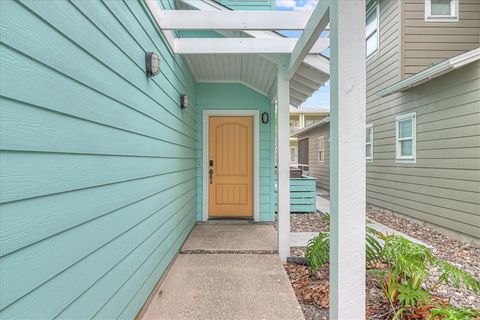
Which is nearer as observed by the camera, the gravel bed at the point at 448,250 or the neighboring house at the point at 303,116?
the gravel bed at the point at 448,250

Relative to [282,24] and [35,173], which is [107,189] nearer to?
[35,173]

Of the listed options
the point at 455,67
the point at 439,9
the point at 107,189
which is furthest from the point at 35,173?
the point at 439,9

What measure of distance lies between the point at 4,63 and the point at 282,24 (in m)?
2.33

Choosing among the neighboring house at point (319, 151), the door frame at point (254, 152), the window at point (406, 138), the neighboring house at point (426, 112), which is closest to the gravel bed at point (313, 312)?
the door frame at point (254, 152)

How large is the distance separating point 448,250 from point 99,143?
4706 mm

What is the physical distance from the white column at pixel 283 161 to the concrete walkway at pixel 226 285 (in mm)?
280

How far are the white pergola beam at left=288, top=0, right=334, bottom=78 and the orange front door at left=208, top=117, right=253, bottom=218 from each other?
2.33 m

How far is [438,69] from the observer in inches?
174

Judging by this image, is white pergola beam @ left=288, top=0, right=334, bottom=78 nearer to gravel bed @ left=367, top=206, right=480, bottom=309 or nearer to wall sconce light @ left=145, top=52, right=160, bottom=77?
wall sconce light @ left=145, top=52, right=160, bottom=77

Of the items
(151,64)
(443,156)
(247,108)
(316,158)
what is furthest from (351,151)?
(316,158)

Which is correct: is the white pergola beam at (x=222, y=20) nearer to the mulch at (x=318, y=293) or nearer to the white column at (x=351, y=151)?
the white column at (x=351, y=151)

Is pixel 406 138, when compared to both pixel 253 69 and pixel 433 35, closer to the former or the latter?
pixel 433 35

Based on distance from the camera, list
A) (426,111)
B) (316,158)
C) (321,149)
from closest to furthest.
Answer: (426,111)
(321,149)
(316,158)

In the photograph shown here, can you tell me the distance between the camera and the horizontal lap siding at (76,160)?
91 centimetres
